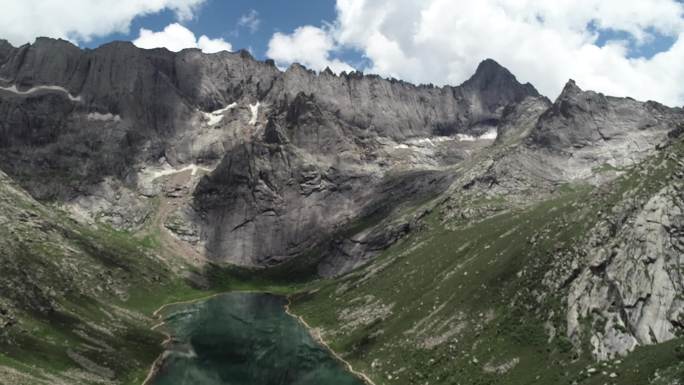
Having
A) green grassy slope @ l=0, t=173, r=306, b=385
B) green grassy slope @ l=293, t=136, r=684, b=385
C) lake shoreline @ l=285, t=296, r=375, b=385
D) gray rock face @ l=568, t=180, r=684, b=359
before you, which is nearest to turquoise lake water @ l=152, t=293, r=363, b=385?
lake shoreline @ l=285, t=296, r=375, b=385

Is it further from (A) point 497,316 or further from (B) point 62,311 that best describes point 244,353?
(A) point 497,316

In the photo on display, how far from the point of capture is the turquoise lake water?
110062 mm

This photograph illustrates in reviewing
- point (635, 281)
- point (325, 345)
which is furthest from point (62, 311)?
point (635, 281)

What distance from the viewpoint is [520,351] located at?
85.6 metres

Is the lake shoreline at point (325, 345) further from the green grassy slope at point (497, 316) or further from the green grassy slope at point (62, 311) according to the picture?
the green grassy slope at point (62, 311)

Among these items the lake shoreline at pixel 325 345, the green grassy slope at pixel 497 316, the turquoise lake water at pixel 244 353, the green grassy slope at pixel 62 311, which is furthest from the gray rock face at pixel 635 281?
the green grassy slope at pixel 62 311

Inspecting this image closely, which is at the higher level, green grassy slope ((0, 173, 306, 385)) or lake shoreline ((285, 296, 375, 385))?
green grassy slope ((0, 173, 306, 385))

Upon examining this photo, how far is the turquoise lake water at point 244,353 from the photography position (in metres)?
110

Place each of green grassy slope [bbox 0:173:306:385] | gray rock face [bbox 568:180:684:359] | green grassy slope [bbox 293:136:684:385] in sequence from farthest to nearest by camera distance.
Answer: green grassy slope [bbox 0:173:306:385], green grassy slope [bbox 293:136:684:385], gray rock face [bbox 568:180:684:359]

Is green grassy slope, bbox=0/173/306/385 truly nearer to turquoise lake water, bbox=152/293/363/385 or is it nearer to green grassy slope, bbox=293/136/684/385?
turquoise lake water, bbox=152/293/363/385

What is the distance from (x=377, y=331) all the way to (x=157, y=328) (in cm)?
6483

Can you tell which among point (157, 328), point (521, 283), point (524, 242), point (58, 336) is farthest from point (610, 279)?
point (157, 328)

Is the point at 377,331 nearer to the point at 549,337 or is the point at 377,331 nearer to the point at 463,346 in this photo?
the point at 463,346

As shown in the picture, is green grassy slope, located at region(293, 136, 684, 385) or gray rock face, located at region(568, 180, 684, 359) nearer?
gray rock face, located at region(568, 180, 684, 359)
